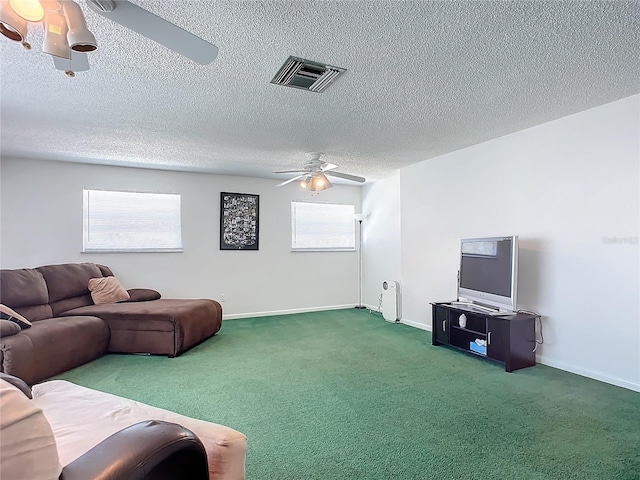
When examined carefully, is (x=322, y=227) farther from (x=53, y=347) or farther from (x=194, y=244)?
(x=53, y=347)

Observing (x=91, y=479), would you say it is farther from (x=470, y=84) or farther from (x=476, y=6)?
(x=470, y=84)

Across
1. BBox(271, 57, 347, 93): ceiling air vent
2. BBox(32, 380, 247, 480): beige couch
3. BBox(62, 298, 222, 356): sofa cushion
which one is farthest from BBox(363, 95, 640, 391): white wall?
BBox(62, 298, 222, 356): sofa cushion

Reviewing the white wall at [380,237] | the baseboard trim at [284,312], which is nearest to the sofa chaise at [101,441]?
the baseboard trim at [284,312]

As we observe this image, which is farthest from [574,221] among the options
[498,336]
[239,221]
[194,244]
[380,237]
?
[194,244]

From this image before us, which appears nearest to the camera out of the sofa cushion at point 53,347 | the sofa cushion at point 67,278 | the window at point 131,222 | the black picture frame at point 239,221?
the sofa cushion at point 53,347

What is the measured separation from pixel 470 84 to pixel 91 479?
2.97 meters

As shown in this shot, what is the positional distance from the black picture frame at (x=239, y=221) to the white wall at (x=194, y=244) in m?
0.09

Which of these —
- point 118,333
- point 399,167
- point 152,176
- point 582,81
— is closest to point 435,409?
point 582,81

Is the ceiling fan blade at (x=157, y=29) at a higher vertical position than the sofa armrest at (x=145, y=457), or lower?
higher

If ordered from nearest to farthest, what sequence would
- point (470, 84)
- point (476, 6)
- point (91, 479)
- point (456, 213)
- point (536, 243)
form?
1. point (91, 479)
2. point (476, 6)
3. point (470, 84)
4. point (536, 243)
5. point (456, 213)

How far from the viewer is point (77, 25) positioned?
1453mm

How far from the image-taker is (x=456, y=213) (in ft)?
14.6

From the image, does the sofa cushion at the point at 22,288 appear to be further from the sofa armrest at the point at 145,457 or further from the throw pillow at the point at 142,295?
the sofa armrest at the point at 145,457

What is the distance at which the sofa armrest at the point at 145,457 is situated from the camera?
888 mm
